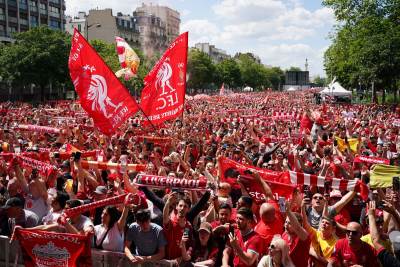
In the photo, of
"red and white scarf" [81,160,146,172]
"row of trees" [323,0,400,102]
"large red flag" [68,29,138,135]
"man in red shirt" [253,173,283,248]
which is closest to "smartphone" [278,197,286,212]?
"man in red shirt" [253,173,283,248]

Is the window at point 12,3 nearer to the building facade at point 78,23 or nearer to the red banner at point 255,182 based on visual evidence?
the building facade at point 78,23

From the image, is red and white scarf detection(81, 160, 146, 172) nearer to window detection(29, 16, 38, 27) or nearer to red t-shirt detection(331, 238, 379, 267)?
red t-shirt detection(331, 238, 379, 267)

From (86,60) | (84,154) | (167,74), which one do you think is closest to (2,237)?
(84,154)

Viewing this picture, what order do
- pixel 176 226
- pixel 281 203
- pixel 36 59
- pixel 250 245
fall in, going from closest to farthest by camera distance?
pixel 250 245
pixel 176 226
pixel 281 203
pixel 36 59

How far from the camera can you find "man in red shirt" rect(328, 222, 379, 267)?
197 inches

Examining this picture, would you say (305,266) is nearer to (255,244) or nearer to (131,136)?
(255,244)

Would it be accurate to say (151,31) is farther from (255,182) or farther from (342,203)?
(342,203)

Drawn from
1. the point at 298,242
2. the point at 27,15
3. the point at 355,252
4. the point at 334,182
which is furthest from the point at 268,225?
the point at 27,15

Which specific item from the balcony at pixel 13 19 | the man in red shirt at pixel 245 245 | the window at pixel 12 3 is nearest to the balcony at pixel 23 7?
the window at pixel 12 3

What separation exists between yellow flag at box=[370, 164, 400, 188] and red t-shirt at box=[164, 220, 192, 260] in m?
3.42

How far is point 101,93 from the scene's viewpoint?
459 inches

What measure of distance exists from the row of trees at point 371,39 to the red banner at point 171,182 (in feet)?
125

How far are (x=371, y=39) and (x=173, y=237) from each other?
39978mm

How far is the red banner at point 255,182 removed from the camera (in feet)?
24.7
